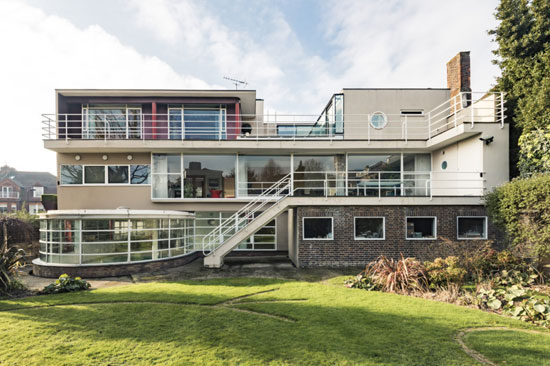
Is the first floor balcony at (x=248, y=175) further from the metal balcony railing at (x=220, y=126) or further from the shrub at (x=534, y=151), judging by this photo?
the shrub at (x=534, y=151)

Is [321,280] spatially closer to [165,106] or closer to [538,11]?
[165,106]

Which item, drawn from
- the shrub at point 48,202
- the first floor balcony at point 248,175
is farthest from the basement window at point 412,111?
the shrub at point 48,202

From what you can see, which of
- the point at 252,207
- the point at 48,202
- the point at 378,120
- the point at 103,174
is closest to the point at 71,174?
the point at 103,174

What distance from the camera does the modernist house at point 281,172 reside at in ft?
40.5

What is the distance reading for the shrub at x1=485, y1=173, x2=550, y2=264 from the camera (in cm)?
923

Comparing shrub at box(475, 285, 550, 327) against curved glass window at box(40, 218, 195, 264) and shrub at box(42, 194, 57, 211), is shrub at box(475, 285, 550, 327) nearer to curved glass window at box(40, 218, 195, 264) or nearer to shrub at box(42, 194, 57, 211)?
curved glass window at box(40, 218, 195, 264)

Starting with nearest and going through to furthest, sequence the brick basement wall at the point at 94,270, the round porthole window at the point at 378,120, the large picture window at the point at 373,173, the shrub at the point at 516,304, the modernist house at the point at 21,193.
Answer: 1. the shrub at the point at 516,304
2. the brick basement wall at the point at 94,270
3. the large picture window at the point at 373,173
4. the round porthole window at the point at 378,120
5. the modernist house at the point at 21,193

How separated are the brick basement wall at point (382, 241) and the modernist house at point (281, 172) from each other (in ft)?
0.14

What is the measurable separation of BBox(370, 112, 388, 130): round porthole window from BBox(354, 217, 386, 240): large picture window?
245 inches

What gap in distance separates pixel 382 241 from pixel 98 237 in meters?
11.4

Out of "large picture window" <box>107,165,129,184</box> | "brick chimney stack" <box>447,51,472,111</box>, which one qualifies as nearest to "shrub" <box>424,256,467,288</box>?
"brick chimney stack" <box>447,51,472,111</box>

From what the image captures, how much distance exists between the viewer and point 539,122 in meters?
11.8

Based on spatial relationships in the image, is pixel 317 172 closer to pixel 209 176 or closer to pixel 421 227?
pixel 421 227

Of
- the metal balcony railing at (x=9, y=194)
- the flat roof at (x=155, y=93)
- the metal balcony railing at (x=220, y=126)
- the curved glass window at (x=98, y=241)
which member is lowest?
the curved glass window at (x=98, y=241)
